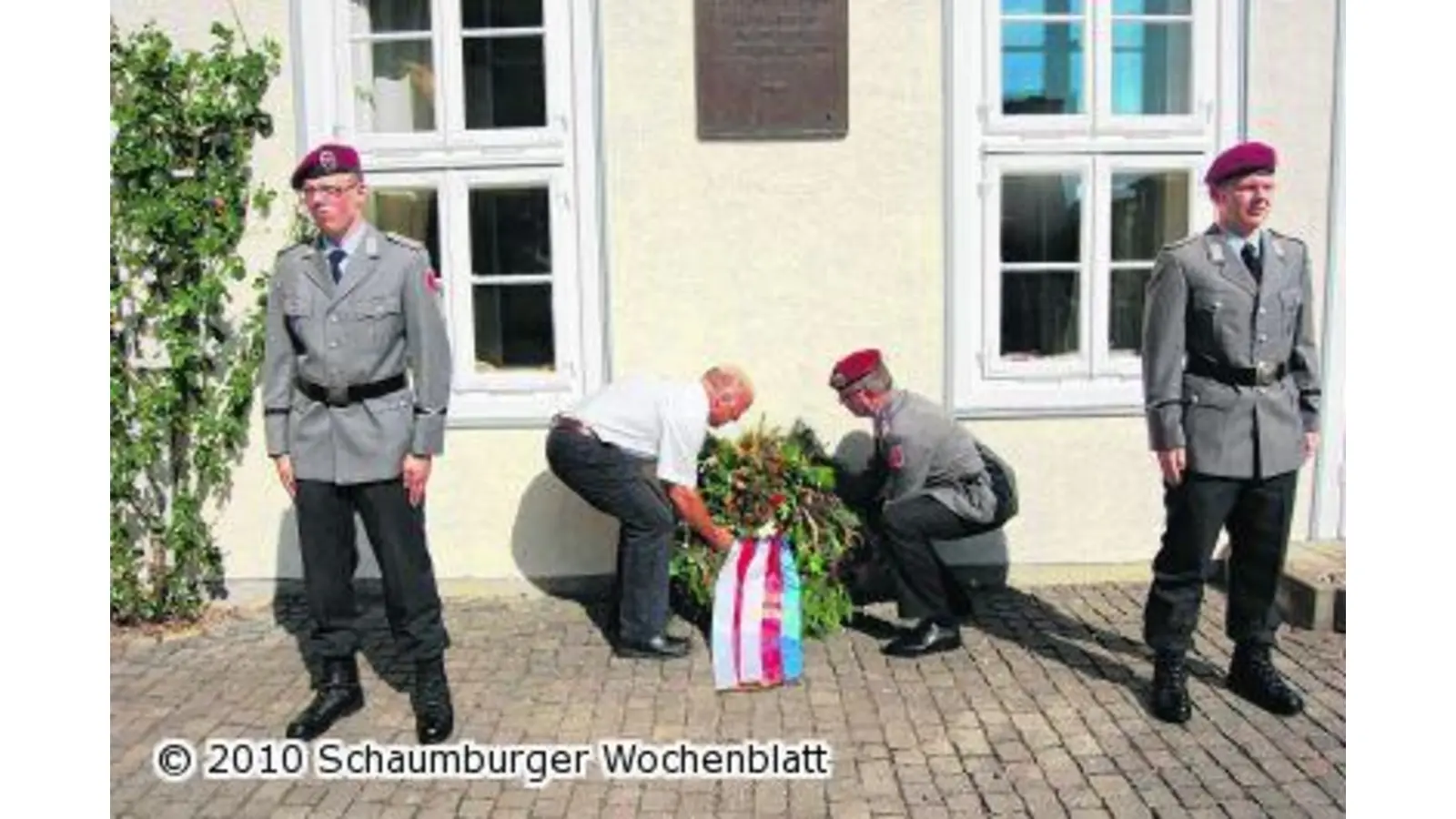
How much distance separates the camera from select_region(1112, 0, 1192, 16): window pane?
621 centimetres

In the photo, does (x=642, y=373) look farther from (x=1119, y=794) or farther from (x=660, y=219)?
(x=1119, y=794)

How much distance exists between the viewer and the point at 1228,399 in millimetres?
4430

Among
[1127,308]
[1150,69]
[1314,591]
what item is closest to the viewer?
[1314,591]

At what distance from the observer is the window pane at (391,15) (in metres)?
6.18

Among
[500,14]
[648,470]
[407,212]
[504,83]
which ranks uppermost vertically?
[500,14]

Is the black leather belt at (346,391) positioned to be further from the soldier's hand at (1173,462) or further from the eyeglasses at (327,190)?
the soldier's hand at (1173,462)

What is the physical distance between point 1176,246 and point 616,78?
2.88 m

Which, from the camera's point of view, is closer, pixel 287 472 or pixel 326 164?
pixel 326 164

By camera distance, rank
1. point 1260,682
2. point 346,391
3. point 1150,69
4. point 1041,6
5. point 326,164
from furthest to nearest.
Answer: point 1150,69, point 1041,6, point 1260,682, point 346,391, point 326,164

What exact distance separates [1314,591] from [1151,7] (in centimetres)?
307

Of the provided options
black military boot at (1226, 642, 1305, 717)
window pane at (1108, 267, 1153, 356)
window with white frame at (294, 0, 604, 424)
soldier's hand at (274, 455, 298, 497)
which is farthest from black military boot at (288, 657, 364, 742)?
window pane at (1108, 267, 1153, 356)

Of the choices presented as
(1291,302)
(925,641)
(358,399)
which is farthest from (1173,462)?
(358,399)

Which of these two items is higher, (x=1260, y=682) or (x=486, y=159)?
(x=486, y=159)

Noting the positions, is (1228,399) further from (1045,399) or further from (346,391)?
(346,391)
